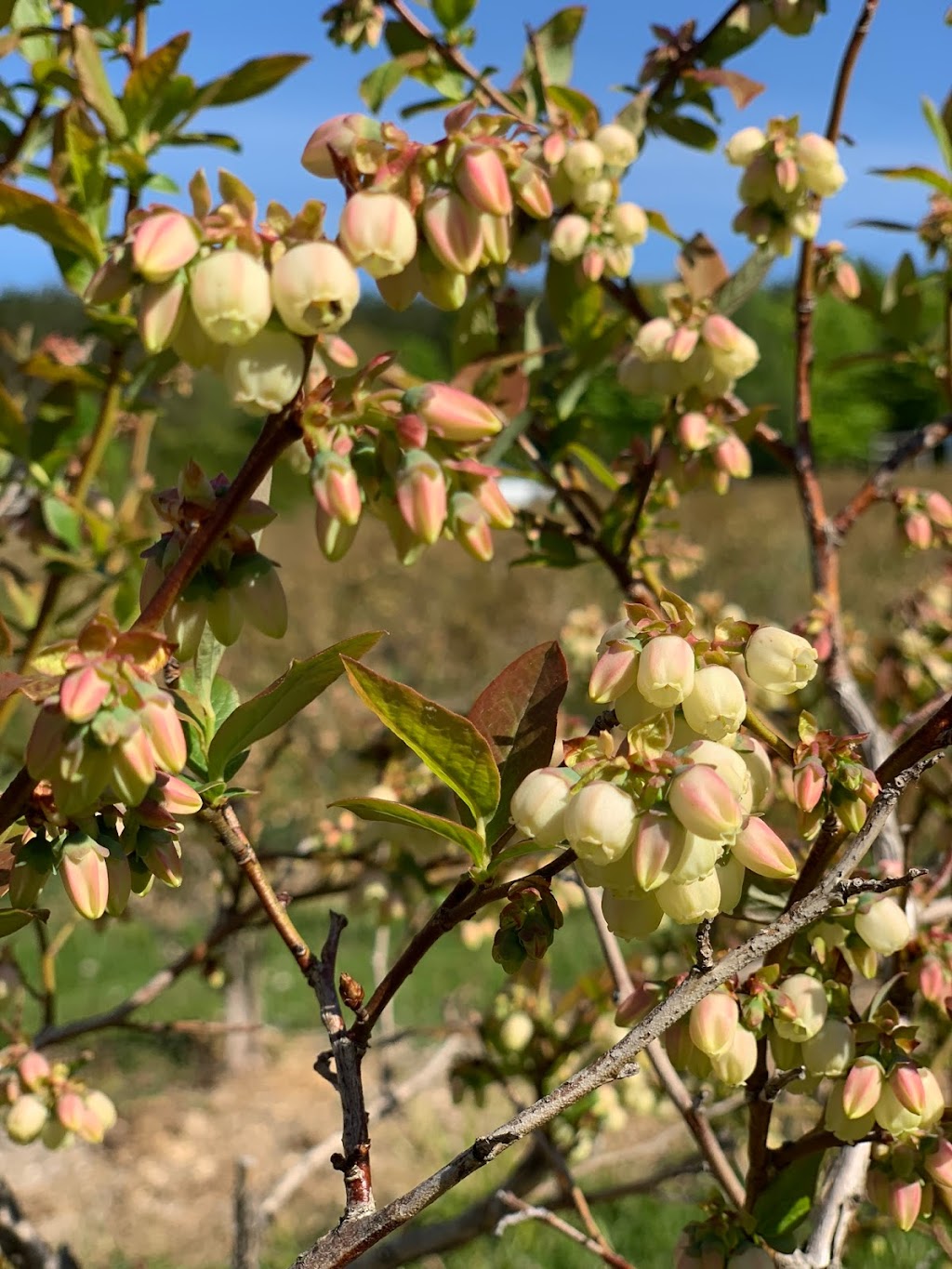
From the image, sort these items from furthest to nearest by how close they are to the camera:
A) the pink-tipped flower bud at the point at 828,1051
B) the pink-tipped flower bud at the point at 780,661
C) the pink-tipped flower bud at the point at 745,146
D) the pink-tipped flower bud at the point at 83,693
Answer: the pink-tipped flower bud at the point at 745,146 < the pink-tipped flower bud at the point at 828,1051 < the pink-tipped flower bud at the point at 780,661 < the pink-tipped flower bud at the point at 83,693

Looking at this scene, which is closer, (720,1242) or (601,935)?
(720,1242)

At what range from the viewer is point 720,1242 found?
0.74m

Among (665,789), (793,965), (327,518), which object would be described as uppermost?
(327,518)

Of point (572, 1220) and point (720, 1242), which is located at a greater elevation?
point (720, 1242)

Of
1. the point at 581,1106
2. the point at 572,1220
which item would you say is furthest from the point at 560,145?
the point at 572,1220

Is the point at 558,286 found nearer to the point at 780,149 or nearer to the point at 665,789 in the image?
the point at 780,149

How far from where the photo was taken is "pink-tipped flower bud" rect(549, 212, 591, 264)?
107 centimetres

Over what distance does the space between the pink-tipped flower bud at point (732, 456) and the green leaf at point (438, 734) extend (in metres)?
0.61

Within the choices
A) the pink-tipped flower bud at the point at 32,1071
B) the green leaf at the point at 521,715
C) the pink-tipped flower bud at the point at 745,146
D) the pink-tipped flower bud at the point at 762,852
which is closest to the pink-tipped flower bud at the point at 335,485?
the green leaf at the point at 521,715

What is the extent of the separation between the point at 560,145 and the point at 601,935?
0.71 metres

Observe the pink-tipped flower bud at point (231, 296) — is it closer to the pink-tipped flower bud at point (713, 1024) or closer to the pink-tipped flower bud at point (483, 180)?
the pink-tipped flower bud at point (483, 180)

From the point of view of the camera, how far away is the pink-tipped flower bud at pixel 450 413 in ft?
1.82

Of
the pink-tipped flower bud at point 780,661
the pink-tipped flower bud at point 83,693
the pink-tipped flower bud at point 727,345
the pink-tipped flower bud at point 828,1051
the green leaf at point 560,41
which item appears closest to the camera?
the pink-tipped flower bud at point 83,693

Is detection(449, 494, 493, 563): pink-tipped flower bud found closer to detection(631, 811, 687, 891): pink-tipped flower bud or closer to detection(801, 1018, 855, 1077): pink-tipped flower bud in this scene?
detection(631, 811, 687, 891): pink-tipped flower bud
